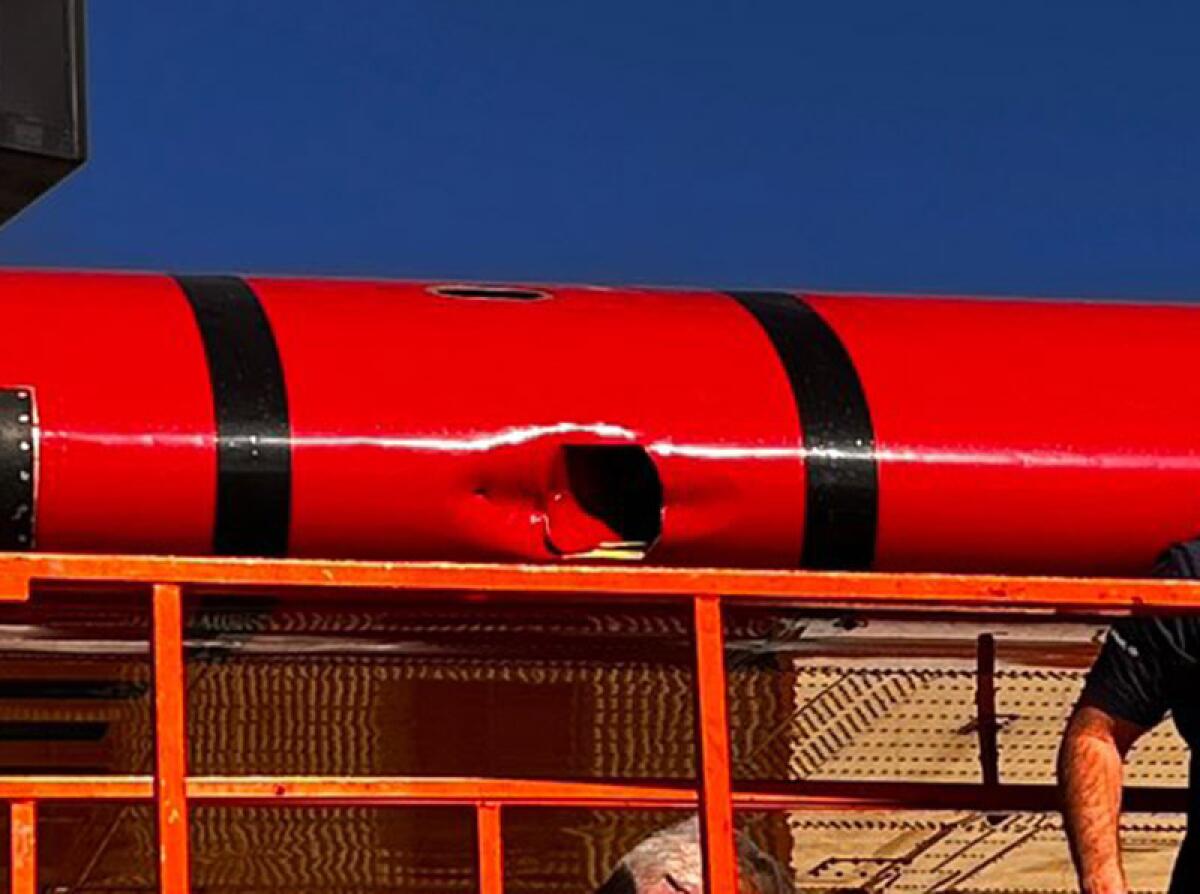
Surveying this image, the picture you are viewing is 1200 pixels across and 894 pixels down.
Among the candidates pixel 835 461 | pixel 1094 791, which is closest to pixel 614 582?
pixel 1094 791

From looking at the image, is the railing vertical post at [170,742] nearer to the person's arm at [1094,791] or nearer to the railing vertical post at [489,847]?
the railing vertical post at [489,847]

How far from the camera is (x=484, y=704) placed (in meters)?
6.07

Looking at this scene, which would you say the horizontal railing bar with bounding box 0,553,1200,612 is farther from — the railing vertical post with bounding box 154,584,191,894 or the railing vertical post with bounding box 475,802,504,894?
the railing vertical post with bounding box 475,802,504,894

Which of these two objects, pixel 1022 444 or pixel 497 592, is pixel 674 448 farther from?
pixel 497 592

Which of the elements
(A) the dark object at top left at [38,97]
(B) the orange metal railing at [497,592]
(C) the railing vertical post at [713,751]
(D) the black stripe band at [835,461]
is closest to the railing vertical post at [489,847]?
(B) the orange metal railing at [497,592]

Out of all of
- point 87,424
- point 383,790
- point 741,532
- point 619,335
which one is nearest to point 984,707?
point 741,532

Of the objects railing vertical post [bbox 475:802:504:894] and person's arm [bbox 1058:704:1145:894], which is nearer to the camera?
person's arm [bbox 1058:704:1145:894]

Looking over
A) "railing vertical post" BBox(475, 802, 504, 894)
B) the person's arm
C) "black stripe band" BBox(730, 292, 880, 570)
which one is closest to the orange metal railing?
"railing vertical post" BBox(475, 802, 504, 894)

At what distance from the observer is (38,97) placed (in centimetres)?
427

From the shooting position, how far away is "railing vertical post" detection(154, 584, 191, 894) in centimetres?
423

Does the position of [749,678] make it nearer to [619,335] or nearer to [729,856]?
[619,335]

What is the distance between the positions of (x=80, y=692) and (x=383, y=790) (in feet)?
4.67

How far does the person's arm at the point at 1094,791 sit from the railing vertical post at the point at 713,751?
20.6 inches

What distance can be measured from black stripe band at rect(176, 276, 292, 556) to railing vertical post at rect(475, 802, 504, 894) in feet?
1.81
